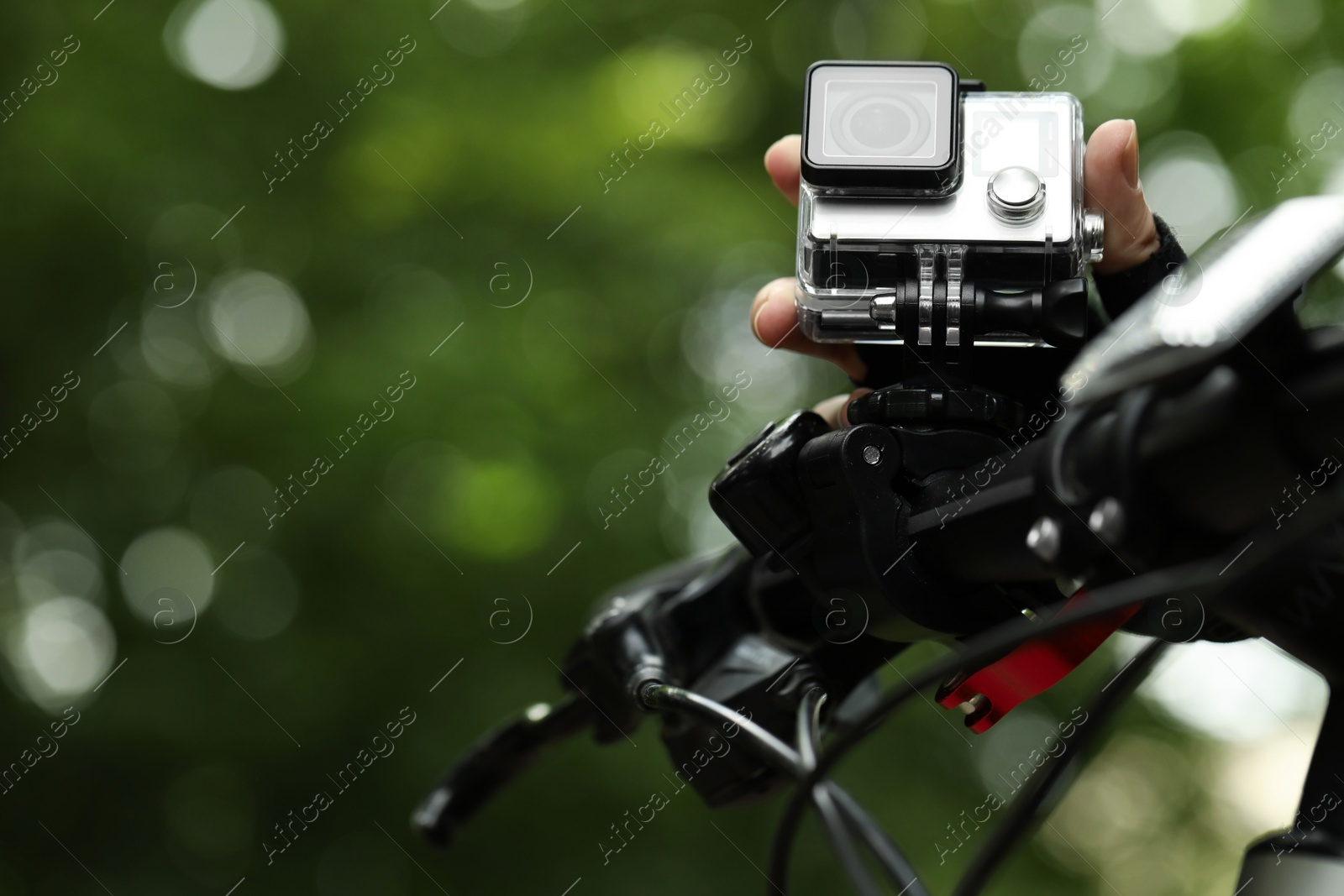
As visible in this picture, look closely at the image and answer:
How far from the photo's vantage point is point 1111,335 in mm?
470

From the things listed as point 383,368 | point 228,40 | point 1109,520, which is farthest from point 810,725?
point 228,40

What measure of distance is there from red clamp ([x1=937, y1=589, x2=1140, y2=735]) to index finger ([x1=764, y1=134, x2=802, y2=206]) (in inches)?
20.1

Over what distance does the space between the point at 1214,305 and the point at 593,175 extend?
281 cm

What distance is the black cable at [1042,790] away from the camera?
494 millimetres

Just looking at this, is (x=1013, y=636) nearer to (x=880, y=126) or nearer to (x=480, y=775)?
(x=880, y=126)

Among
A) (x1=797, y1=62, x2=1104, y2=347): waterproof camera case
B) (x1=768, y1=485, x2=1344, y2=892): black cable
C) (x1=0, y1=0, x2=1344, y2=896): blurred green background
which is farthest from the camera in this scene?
(x1=0, y1=0, x2=1344, y2=896): blurred green background

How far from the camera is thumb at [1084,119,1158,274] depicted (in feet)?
2.44

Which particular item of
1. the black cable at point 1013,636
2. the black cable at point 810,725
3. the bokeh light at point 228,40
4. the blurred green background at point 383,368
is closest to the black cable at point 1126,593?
the black cable at point 1013,636

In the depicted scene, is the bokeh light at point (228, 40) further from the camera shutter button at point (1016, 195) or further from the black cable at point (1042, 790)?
the black cable at point (1042, 790)

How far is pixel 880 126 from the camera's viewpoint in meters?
0.72

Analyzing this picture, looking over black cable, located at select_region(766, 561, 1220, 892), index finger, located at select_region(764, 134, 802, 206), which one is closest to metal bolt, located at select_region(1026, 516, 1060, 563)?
black cable, located at select_region(766, 561, 1220, 892)

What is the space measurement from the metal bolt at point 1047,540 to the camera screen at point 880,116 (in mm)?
289

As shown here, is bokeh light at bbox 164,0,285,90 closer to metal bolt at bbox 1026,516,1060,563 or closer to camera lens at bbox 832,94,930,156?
camera lens at bbox 832,94,930,156

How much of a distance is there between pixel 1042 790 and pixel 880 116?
433 millimetres
